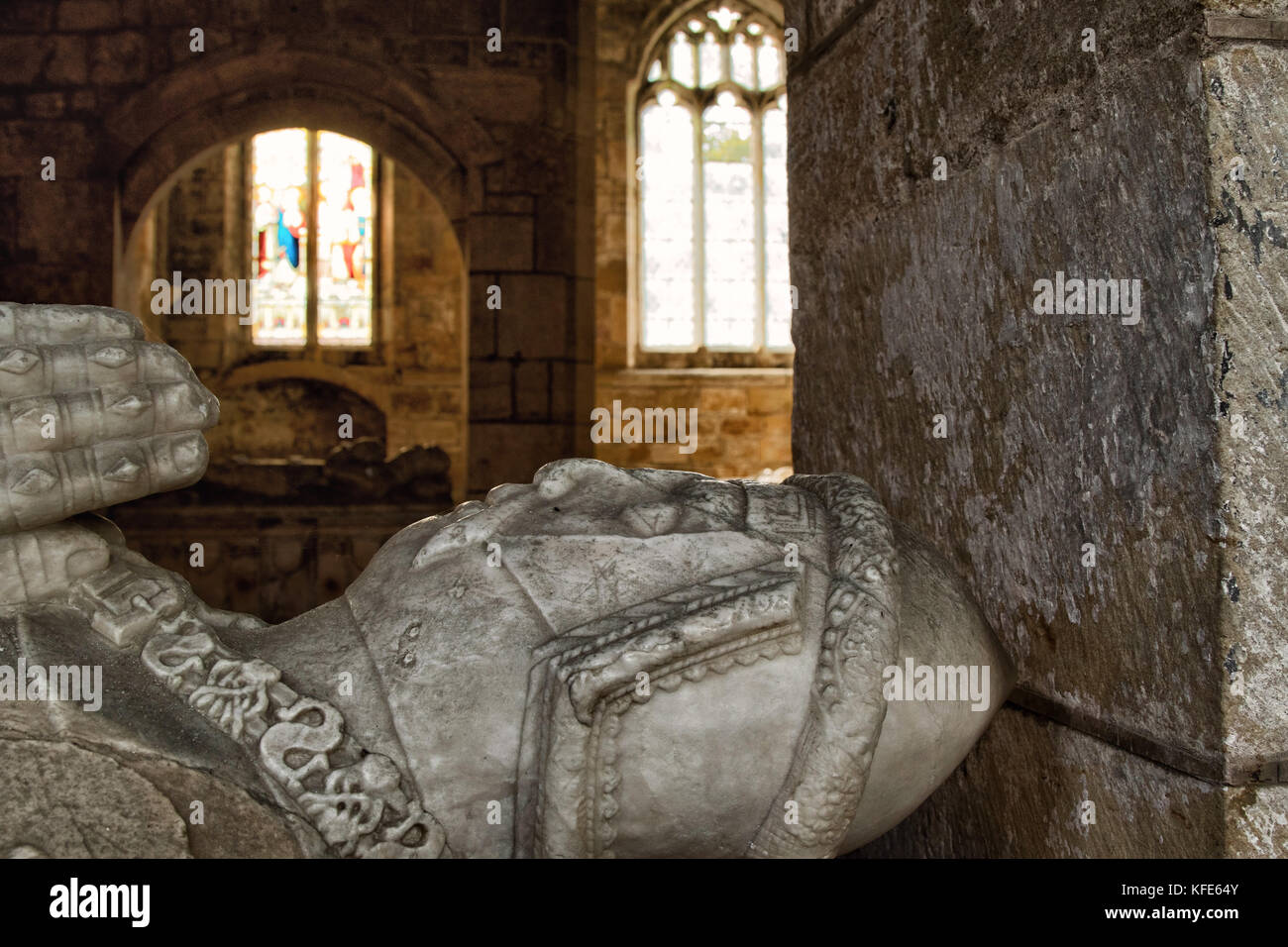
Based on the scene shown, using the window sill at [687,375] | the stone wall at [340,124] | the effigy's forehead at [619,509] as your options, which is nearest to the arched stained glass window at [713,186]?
the window sill at [687,375]

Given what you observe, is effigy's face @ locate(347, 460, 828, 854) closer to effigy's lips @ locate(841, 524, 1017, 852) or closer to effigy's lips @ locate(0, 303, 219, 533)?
effigy's lips @ locate(841, 524, 1017, 852)

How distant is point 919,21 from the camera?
6.09 ft

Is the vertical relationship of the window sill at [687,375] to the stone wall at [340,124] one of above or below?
below

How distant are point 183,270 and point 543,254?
7.96 m

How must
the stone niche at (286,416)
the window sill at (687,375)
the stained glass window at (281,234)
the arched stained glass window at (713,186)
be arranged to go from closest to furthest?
the window sill at (687,375)
the arched stained glass window at (713,186)
the stone niche at (286,416)
the stained glass window at (281,234)

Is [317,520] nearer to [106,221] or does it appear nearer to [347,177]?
[106,221]

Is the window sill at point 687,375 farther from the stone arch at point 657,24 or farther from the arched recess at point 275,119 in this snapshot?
the arched recess at point 275,119

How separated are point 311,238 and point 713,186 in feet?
16.6

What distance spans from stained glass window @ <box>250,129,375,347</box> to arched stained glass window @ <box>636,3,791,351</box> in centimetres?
363

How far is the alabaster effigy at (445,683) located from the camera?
1.12 metres

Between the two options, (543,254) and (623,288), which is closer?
(543,254)

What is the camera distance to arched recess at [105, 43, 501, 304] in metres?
6.87

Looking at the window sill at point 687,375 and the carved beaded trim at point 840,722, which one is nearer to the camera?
the carved beaded trim at point 840,722
